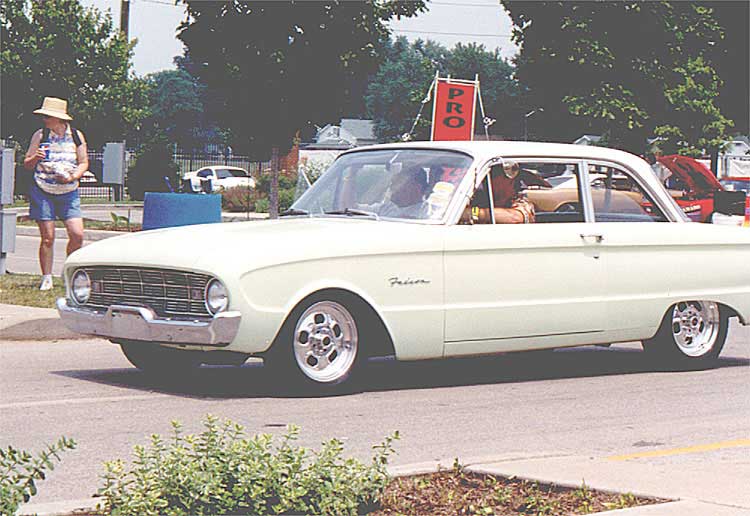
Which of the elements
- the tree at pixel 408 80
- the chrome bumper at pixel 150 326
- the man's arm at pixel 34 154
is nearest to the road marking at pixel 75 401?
the chrome bumper at pixel 150 326

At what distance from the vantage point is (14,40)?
148 ft

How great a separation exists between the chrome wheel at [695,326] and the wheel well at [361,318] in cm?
265

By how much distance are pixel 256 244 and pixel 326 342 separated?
2.50 ft

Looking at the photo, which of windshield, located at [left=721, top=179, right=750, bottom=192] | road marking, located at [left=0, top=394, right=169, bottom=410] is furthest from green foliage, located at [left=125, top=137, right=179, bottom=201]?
road marking, located at [left=0, top=394, right=169, bottom=410]

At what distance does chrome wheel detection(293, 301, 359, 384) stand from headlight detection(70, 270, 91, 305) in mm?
1482

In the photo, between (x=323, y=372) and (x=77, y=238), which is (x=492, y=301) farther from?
(x=77, y=238)

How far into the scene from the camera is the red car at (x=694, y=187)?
1129 inches

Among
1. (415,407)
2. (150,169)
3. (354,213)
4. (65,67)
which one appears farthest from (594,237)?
(150,169)

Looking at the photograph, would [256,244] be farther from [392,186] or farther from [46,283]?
[46,283]

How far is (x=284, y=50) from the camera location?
31.0m

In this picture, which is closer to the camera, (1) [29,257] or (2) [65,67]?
(1) [29,257]

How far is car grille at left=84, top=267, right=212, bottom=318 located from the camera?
8.65m

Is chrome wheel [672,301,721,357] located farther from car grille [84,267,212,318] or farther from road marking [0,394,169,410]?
road marking [0,394,169,410]

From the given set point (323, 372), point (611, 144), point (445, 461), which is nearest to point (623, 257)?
point (323, 372)
